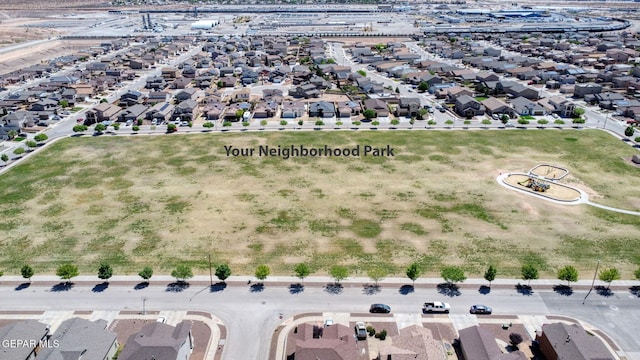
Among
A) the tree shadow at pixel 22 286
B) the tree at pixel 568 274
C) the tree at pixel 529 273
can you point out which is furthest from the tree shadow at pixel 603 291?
the tree shadow at pixel 22 286

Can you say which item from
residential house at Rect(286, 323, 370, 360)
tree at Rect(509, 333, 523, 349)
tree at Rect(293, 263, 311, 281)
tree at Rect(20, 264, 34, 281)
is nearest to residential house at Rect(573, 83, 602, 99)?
tree at Rect(509, 333, 523, 349)

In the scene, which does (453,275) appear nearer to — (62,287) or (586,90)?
(62,287)

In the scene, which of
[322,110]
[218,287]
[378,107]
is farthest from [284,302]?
[378,107]

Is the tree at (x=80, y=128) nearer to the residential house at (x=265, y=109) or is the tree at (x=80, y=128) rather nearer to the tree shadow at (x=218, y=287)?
the residential house at (x=265, y=109)

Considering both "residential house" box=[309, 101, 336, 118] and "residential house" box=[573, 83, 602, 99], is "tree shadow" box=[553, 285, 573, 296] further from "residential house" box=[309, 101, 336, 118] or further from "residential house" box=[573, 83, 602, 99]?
"residential house" box=[573, 83, 602, 99]

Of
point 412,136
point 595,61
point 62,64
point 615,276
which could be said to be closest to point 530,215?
point 615,276

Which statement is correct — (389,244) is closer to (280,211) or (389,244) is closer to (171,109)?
(280,211)
